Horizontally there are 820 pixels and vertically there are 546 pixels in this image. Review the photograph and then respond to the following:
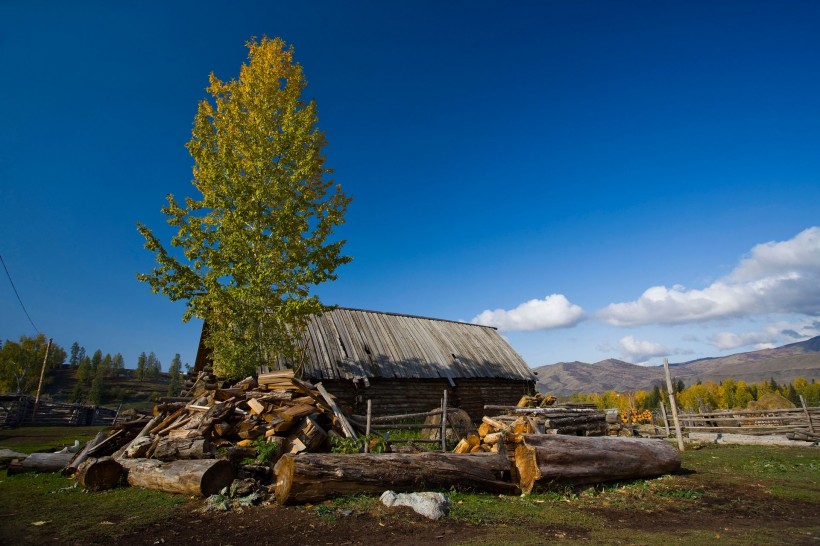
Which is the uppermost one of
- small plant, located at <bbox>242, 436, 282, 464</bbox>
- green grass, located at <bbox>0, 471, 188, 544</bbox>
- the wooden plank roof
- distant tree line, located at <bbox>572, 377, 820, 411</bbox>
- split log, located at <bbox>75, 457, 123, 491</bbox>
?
the wooden plank roof

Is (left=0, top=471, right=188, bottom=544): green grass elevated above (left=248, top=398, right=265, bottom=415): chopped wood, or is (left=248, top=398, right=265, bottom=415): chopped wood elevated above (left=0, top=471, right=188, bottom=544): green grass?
(left=248, top=398, right=265, bottom=415): chopped wood

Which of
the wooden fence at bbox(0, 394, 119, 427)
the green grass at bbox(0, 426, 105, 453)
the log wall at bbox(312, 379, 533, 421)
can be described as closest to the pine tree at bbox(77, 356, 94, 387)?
the wooden fence at bbox(0, 394, 119, 427)

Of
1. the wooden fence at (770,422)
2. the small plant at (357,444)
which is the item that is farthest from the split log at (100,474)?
the wooden fence at (770,422)

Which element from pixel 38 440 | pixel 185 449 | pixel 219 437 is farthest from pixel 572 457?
pixel 38 440

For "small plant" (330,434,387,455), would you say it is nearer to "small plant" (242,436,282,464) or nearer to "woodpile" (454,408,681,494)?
"small plant" (242,436,282,464)

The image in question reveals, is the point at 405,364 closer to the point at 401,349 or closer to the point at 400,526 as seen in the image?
the point at 401,349

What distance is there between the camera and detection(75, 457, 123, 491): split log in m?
9.33

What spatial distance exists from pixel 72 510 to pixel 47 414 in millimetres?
38421

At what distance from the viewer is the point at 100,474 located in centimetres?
940

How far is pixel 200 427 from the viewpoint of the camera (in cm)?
1055

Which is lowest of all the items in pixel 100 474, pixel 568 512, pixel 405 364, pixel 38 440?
pixel 38 440

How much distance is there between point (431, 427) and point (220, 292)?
9.20 meters

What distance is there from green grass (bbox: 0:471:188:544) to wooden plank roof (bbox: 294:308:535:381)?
948 cm

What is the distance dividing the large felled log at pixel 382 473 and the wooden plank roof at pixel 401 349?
10.6m
